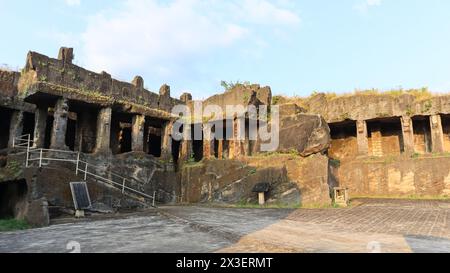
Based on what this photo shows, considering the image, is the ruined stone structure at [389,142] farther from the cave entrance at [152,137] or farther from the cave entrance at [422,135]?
the cave entrance at [152,137]

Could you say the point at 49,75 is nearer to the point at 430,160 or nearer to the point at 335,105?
the point at 335,105

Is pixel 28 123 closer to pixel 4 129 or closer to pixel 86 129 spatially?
pixel 4 129

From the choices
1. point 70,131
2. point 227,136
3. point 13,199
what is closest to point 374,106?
point 227,136

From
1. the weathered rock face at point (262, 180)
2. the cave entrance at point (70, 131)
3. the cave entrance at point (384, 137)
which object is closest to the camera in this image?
the weathered rock face at point (262, 180)

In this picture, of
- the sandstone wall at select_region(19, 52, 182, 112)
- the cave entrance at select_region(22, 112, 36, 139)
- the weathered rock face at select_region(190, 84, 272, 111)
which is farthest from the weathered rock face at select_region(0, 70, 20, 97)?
the weathered rock face at select_region(190, 84, 272, 111)

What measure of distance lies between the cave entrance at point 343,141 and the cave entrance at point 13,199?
66.1 feet

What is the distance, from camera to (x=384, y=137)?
25.5 meters

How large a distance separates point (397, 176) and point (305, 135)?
6.95 m

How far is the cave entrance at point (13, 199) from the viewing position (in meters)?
13.4

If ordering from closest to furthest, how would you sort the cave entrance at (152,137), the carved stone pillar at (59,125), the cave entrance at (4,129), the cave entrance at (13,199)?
the cave entrance at (13,199), the carved stone pillar at (59,125), the cave entrance at (4,129), the cave entrance at (152,137)

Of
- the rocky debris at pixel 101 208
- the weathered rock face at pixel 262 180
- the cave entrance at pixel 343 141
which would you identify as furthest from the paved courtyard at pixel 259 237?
the cave entrance at pixel 343 141
